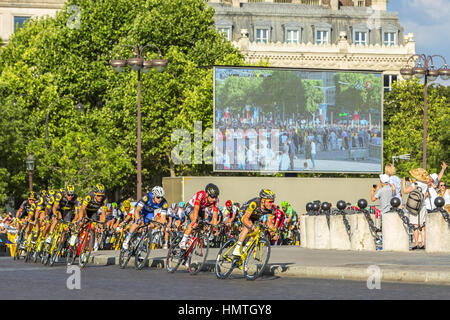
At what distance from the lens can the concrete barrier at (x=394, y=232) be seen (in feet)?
69.4

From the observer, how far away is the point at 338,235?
23625 mm

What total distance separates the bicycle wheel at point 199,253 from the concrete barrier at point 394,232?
4.72 metres

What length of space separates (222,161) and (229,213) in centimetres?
1379

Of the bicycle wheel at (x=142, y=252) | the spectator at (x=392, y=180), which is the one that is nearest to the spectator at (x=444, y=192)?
the spectator at (x=392, y=180)

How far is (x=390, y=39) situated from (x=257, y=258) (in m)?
81.2

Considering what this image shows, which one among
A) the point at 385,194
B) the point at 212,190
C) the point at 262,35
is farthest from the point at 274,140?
the point at 262,35

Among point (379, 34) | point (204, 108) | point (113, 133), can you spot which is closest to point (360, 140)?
point (204, 108)

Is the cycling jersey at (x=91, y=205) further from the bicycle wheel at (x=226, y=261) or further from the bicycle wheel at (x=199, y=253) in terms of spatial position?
the bicycle wheel at (x=226, y=261)

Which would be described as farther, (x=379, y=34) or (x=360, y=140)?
(x=379, y=34)

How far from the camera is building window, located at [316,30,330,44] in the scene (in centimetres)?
9481

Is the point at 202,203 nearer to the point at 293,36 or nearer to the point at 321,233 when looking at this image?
the point at 321,233

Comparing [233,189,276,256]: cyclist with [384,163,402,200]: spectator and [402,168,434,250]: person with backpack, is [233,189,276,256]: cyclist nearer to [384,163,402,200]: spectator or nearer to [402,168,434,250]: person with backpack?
[402,168,434,250]: person with backpack

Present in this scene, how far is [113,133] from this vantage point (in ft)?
181
